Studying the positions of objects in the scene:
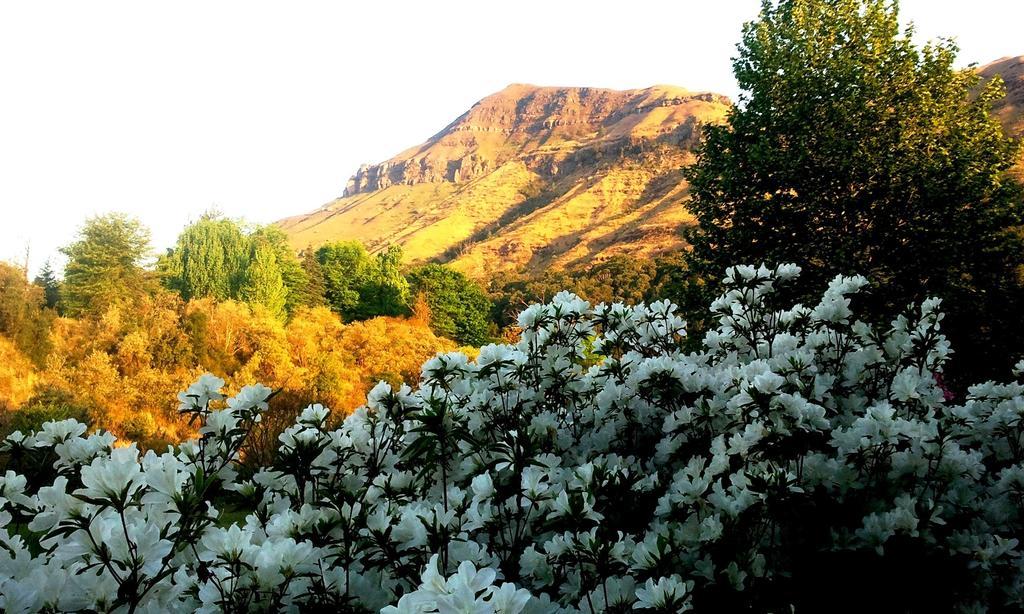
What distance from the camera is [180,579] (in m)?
1.66

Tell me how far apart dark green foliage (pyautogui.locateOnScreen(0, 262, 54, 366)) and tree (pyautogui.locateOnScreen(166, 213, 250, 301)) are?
8.05m

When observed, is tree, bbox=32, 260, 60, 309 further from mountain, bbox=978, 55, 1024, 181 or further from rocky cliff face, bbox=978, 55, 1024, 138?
rocky cliff face, bbox=978, 55, 1024, 138

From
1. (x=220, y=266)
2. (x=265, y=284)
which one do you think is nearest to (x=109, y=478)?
(x=265, y=284)

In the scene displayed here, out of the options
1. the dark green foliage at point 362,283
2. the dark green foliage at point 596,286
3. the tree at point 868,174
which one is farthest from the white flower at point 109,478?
the dark green foliage at point 362,283

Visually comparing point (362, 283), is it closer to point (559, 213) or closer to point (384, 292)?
point (384, 292)

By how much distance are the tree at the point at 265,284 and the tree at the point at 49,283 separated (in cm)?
874

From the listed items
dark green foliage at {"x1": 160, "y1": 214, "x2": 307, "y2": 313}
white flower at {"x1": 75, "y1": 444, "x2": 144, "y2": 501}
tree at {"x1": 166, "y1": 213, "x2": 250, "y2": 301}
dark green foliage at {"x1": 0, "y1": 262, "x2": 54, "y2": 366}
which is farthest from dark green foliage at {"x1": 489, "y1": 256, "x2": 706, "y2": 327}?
white flower at {"x1": 75, "y1": 444, "x2": 144, "y2": 501}

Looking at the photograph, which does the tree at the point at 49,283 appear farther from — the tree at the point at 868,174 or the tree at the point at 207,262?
the tree at the point at 868,174

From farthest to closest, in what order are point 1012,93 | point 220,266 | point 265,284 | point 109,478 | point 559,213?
point 559,213 → point 1012,93 → point 220,266 → point 265,284 → point 109,478

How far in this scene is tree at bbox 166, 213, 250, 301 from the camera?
33750 mm

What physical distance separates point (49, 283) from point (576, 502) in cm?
3969

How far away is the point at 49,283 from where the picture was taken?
31828mm

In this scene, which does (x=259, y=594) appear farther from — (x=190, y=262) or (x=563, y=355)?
(x=190, y=262)

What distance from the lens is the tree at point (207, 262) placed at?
33.8 m
